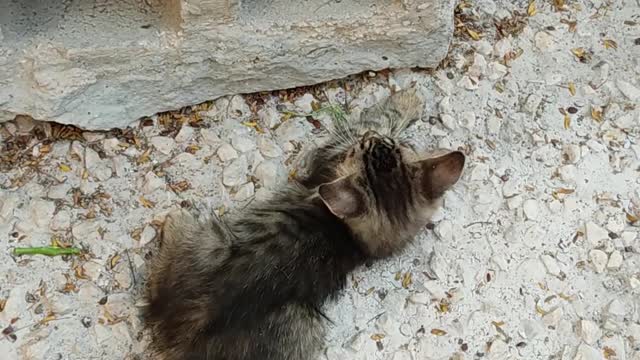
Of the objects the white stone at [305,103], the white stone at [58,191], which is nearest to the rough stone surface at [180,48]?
the white stone at [305,103]

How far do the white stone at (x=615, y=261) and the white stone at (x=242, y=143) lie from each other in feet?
3.39


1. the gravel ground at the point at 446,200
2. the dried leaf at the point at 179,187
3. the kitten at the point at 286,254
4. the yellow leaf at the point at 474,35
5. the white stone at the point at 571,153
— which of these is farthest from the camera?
the yellow leaf at the point at 474,35

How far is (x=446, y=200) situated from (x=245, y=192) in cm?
56

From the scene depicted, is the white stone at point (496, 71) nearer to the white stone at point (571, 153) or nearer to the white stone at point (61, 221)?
the white stone at point (571, 153)

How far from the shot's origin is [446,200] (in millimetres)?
2469

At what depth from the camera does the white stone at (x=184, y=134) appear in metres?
2.45

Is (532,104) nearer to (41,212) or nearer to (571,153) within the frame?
(571,153)

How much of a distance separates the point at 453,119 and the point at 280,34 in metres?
0.59

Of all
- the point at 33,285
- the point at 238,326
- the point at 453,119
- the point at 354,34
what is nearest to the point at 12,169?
the point at 33,285

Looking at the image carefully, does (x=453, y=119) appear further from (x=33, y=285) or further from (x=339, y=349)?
(x=33, y=285)

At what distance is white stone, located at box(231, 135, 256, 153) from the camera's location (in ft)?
8.05

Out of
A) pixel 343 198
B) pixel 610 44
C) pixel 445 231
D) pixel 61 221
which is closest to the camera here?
pixel 343 198

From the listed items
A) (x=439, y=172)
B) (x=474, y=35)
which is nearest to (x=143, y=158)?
(x=439, y=172)

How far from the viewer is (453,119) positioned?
2.54 m
